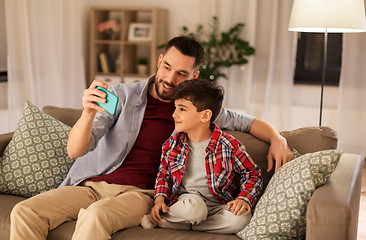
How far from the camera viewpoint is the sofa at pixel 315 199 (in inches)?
58.9

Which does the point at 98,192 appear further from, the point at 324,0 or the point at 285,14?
the point at 285,14

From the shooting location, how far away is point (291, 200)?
1.65 m

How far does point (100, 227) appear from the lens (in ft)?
5.58

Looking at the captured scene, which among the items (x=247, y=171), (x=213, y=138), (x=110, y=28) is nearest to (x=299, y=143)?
(x=247, y=171)

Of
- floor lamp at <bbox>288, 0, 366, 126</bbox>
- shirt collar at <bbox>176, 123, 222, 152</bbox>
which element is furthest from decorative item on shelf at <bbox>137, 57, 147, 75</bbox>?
shirt collar at <bbox>176, 123, 222, 152</bbox>

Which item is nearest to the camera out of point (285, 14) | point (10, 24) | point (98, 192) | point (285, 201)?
point (285, 201)

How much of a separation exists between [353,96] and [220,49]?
4.73 feet

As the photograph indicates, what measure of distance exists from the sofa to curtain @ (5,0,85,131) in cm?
184

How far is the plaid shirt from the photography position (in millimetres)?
1918

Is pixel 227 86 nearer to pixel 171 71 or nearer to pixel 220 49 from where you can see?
pixel 220 49

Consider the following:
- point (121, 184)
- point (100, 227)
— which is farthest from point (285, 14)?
point (100, 227)

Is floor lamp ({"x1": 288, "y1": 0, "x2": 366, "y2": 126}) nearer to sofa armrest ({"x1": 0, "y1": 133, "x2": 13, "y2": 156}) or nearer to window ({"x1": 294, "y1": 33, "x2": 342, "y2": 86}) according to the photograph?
sofa armrest ({"x1": 0, "y1": 133, "x2": 13, "y2": 156})

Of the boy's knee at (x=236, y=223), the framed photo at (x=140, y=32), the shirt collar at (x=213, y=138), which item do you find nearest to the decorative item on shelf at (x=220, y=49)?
the framed photo at (x=140, y=32)

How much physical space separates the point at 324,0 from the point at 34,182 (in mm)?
1872
